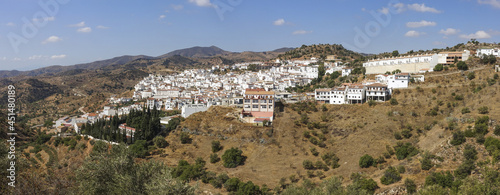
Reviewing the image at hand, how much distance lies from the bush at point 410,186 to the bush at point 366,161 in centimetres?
610

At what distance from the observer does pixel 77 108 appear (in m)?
93.7

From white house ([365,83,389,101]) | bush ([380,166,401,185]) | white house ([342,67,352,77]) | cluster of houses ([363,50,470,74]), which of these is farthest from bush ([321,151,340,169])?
white house ([342,67,352,77])

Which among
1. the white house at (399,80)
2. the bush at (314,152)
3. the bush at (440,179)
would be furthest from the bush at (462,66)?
the bush at (440,179)

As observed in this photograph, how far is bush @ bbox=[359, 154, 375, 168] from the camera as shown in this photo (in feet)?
113

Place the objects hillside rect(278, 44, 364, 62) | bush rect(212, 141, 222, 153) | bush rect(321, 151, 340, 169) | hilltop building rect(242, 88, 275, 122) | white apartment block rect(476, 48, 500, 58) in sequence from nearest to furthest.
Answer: bush rect(321, 151, 340, 169) → bush rect(212, 141, 222, 153) → hilltop building rect(242, 88, 275, 122) → white apartment block rect(476, 48, 500, 58) → hillside rect(278, 44, 364, 62)

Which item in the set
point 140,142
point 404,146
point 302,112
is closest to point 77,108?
point 140,142

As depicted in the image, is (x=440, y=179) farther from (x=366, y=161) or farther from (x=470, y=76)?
(x=470, y=76)

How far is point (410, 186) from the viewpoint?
27.7 m

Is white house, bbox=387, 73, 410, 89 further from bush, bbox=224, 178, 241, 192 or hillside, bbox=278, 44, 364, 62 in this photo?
hillside, bbox=278, 44, 364, 62

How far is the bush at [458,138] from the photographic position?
3198 cm

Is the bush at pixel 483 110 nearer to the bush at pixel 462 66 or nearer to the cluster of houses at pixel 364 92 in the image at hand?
the cluster of houses at pixel 364 92

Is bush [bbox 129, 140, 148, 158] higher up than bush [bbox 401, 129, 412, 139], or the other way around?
bush [bbox 401, 129, 412, 139]

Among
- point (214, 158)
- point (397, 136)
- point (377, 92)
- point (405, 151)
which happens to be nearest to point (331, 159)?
point (405, 151)

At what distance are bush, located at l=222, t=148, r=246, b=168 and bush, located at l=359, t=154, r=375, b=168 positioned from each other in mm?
13107
